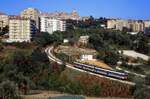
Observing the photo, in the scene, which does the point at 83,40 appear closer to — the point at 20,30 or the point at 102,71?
the point at 20,30

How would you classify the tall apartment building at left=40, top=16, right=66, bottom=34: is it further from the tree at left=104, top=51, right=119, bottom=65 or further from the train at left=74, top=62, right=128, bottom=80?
the train at left=74, top=62, right=128, bottom=80

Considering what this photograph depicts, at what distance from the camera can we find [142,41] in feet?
291

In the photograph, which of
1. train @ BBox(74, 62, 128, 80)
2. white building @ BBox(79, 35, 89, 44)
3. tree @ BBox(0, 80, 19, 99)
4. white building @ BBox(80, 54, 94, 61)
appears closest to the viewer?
tree @ BBox(0, 80, 19, 99)

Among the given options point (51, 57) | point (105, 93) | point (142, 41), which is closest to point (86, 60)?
point (51, 57)

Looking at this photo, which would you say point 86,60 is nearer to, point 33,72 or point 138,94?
point 33,72

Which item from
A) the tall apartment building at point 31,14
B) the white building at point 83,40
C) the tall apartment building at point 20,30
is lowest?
the white building at point 83,40

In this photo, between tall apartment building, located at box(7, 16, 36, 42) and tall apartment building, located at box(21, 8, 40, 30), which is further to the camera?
tall apartment building, located at box(21, 8, 40, 30)

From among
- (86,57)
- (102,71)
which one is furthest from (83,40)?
(102,71)

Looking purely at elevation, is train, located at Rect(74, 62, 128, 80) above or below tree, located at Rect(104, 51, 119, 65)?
below

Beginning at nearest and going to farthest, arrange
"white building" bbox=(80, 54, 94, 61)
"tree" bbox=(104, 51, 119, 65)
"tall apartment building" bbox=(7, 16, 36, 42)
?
"tree" bbox=(104, 51, 119, 65)
"white building" bbox=(80, 54, 94, 61)
"tall apartment building" bbox=(7, 16, 36, 42)

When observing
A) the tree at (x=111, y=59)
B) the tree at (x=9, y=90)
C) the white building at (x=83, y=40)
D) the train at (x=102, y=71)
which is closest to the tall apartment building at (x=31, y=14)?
the white building at (x=83, y=40)

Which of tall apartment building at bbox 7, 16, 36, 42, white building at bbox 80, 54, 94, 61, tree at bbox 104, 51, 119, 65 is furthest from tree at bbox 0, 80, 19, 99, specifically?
tall apartment building at bbox 7, 16, 36, 42

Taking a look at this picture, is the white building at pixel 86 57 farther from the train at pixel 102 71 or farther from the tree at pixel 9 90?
the tree at pixel 9 90

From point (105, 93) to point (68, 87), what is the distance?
513 cm
